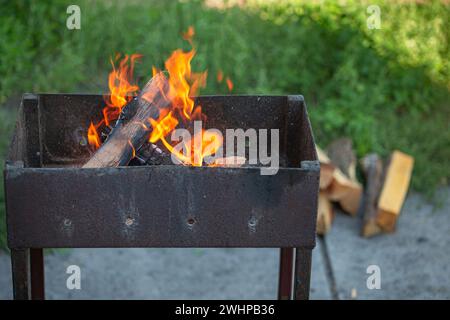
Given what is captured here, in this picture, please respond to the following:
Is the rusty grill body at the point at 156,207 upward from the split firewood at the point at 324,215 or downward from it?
upward

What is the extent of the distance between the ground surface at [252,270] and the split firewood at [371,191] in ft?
0.20

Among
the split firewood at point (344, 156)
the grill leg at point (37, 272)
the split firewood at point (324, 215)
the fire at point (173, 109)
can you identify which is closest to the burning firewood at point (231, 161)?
the fire at point (173, 109)

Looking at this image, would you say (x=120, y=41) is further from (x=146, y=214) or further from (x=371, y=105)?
(x=146, y=214)

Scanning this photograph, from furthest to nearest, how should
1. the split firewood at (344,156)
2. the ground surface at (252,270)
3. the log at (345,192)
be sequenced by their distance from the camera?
the split firewood at (344,156) → the log at (345,192) → the ground surface at (252,270)

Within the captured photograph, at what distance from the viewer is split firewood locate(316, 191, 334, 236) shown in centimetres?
419

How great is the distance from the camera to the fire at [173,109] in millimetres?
2861

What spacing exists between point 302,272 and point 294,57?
2902mm

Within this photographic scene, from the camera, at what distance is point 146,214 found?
253cm

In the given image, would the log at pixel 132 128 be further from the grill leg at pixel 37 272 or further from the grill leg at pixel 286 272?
the grill leg at pixel 286 272

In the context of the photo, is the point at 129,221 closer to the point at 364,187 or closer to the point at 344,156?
the point at 344,156

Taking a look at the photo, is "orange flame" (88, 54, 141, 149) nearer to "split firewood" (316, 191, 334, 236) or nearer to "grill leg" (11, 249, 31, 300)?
"grill leg" (11, 249, 31, 300)

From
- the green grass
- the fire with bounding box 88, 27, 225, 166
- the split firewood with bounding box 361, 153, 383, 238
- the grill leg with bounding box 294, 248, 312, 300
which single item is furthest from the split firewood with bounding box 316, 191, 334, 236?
the grill leg with bounding box 294, 248, 312, 300

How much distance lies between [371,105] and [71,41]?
81.1 inches

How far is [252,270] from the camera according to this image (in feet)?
12.9
